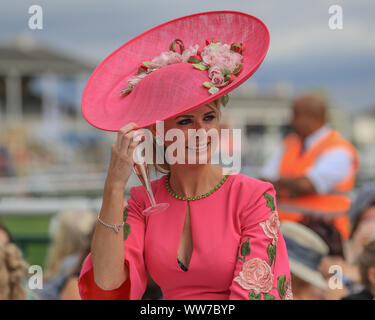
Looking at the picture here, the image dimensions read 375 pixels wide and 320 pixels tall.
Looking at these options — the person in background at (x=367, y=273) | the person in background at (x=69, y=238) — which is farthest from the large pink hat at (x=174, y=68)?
the person in background at (x=69, y=238)

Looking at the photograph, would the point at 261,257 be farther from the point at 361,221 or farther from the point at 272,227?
the point at 361,221

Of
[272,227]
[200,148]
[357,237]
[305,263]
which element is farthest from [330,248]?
[200,148]

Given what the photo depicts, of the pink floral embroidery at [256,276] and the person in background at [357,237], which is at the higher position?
the pink floral embroidery at [256,276]

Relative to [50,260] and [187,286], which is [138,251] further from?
[50,260]

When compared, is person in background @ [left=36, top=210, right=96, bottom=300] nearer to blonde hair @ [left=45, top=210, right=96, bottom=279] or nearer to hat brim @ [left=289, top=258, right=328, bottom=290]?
blonde hair @ [left=45, top=210, right=96, bottom=279]

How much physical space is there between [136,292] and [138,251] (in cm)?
12

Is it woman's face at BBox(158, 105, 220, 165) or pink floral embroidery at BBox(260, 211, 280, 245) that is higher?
woman's face at BBox(158, 105, 220, 165)

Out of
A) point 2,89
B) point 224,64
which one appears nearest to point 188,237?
point 224,64

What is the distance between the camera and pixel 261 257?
1308 millimetres

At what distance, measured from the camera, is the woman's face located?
54.0 inches

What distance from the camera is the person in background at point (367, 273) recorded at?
2246 mm

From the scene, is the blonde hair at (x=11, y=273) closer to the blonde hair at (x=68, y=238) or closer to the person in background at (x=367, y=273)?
the blonde hair at (x=68, y=238)

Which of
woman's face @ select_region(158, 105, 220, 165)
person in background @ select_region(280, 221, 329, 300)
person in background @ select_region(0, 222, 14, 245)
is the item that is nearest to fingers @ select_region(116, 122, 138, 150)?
woman's face @ select_region(158, 105, 220, 165)

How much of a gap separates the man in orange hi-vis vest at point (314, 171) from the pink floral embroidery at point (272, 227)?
2010 millimetres
